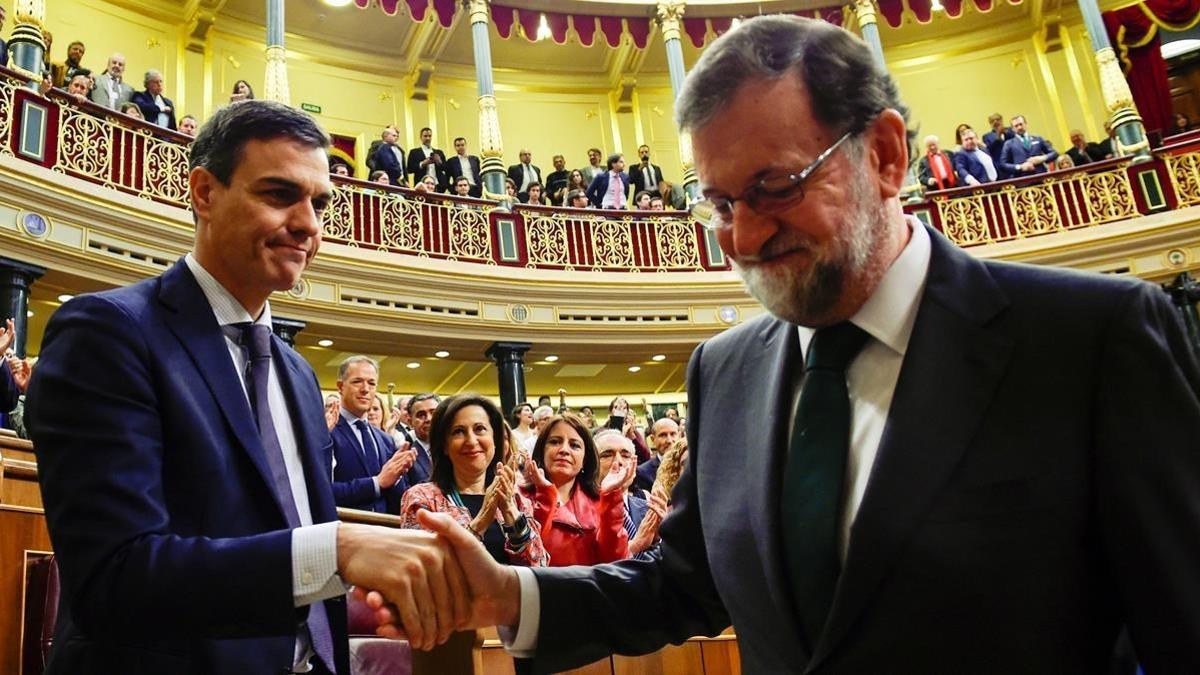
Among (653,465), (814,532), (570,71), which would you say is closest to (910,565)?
(814,532)

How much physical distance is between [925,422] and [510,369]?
851cm

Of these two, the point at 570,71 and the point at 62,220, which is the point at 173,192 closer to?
the point at 62,220

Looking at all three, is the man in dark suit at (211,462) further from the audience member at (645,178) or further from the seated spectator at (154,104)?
the audience member at (645,178)

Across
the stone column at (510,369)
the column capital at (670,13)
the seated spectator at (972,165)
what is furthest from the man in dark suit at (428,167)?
the seated spectator at (972,165)

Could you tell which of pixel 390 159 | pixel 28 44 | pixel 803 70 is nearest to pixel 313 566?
pixel 803 70

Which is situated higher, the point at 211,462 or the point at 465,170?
the point at 465,170

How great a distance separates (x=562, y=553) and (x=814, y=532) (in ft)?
8.34

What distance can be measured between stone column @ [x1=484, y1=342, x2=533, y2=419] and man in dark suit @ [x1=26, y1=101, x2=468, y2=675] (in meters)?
7.59

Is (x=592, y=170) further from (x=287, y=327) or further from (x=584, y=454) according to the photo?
(x=584, y=454)

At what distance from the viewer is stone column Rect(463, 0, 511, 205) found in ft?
32.9

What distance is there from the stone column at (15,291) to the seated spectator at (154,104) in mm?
2020

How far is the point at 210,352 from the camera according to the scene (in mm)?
1510

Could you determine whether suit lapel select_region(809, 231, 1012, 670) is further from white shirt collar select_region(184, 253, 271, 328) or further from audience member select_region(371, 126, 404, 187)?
audience member select_region(371, 126, 404, 187)

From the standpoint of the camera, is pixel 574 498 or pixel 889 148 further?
pixel 574 498
